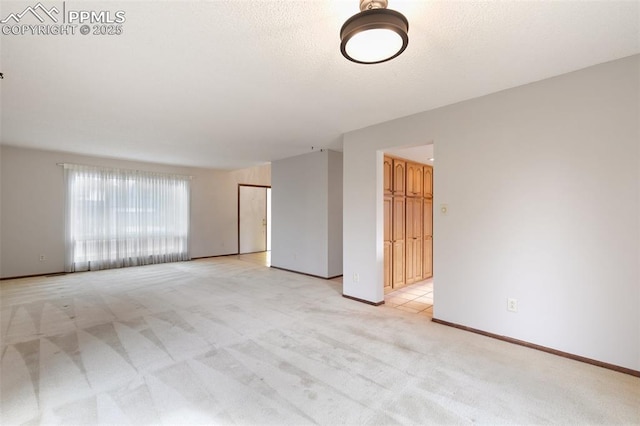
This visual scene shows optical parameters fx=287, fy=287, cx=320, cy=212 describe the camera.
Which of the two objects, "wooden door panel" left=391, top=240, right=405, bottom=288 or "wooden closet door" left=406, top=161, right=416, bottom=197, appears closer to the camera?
"wooden door panel" left=391, top=240, right=405, bottom=288

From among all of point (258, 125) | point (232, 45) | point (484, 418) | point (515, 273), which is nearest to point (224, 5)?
point (232, 45)

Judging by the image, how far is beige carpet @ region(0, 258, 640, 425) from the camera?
179 cm

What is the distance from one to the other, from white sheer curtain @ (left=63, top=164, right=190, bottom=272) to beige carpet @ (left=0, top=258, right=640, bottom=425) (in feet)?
7.83

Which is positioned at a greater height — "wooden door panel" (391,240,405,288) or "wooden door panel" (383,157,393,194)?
"wooden door panel" (383,157,393,194)

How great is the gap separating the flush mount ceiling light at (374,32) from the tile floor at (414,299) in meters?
3.00

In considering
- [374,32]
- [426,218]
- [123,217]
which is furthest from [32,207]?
[426,218]

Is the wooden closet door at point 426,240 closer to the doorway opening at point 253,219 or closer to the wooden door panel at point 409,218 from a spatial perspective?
the wooden door panel at point 409,218

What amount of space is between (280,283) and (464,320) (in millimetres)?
3003

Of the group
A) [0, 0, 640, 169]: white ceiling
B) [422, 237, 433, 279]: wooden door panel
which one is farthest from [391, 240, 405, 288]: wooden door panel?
[0, 0, 640, 169]: white ceiling

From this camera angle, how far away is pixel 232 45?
2.05 m

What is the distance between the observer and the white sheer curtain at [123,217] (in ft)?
19.1

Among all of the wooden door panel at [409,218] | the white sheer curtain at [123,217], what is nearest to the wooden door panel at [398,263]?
the wooden door panel at [409,218]

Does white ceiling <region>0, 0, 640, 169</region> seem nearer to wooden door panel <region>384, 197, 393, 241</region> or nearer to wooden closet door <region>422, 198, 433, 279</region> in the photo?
wooden door panel <region>384, 197, 393, 241</region>

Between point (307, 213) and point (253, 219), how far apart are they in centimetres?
371
